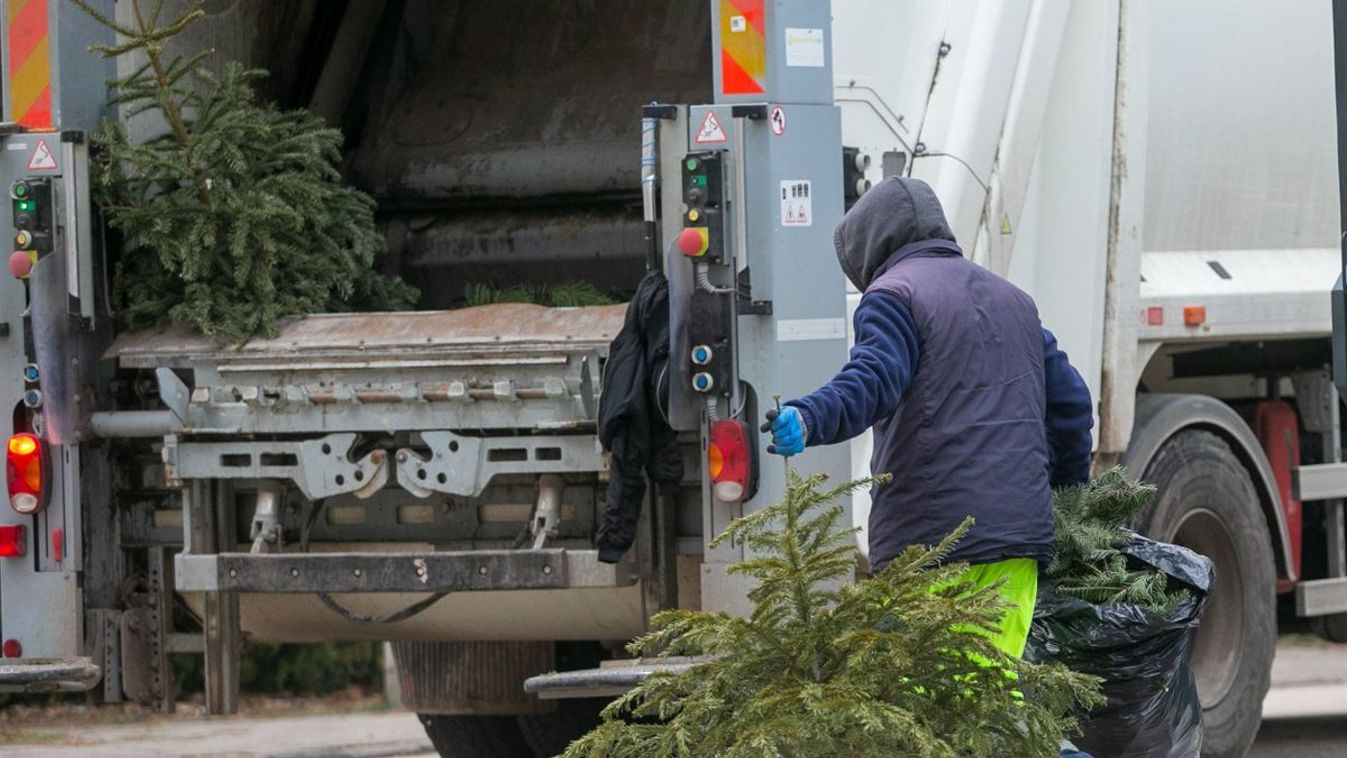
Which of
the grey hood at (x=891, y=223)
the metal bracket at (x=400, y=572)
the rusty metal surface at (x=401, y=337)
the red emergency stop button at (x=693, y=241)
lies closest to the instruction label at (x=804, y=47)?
the red emergency stop button at (x=693, y=241)

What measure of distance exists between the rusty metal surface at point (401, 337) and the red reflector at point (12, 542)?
0.52 m

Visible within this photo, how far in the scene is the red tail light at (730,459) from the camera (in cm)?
498

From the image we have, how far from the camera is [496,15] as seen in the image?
6902 mm

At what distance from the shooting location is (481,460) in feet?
17.4

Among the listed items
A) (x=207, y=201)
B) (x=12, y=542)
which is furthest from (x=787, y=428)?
(x=12, y=542)

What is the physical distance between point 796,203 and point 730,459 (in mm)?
611

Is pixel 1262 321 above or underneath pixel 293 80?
underneath

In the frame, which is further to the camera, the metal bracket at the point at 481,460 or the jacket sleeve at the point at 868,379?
the metal bracket at the point at 481,460

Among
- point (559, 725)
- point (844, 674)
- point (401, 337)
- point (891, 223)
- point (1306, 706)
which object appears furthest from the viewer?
point (1306, 706)

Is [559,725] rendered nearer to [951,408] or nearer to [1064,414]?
[1064,414]

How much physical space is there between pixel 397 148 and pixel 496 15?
57 cm

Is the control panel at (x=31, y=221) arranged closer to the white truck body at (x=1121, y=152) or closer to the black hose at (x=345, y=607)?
the black hose at (x=345, y=607)

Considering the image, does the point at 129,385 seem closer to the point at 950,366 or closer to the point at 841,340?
the point at 841,340

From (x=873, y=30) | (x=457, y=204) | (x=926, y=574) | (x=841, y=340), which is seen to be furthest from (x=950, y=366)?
(x=457, y=204)
